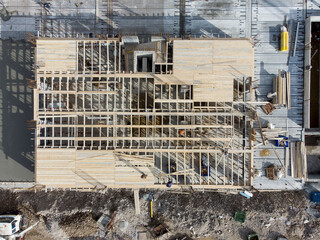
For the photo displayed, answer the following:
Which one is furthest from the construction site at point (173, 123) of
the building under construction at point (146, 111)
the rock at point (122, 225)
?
the building under construction at point (146, 111)

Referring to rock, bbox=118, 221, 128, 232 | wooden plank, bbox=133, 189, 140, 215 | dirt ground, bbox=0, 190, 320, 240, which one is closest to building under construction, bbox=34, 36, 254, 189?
wooden plank, bbox=133, 189, 140, 215

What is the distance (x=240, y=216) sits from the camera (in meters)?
17.6

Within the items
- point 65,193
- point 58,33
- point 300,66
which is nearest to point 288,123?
point 300,66

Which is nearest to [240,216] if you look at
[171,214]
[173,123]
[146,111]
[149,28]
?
[171,214]

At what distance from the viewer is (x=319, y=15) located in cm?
1778

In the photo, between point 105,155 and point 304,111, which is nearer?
point 105,155

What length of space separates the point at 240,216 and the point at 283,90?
10533 mm

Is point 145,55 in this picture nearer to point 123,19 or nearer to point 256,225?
point 123,19

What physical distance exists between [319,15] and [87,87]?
19465 millimetres

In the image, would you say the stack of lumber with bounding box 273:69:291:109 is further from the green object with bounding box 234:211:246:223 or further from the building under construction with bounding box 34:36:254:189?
the green object with bounding box 234:211:246:223

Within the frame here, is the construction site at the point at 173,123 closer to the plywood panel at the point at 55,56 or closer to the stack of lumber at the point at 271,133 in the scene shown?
the stack of lumber at the point at 271,133

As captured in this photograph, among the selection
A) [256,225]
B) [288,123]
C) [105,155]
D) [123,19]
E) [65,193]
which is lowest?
[256,225]

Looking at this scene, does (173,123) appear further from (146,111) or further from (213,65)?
(213,65)

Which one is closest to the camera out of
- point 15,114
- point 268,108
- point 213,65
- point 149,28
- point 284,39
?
point 213,65
